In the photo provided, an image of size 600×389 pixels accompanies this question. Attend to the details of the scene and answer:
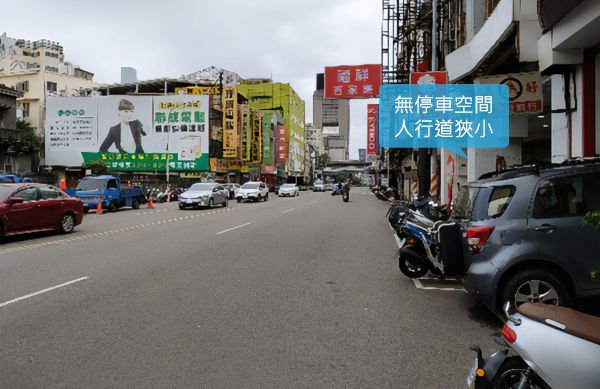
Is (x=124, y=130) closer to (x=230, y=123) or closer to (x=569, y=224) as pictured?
(x=230, y=123)

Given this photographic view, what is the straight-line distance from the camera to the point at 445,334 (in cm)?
541

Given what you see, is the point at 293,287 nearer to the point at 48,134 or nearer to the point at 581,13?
the point at 581,13

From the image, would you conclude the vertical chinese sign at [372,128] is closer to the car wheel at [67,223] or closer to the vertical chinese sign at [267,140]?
the vertical chinese sign at [267,140]

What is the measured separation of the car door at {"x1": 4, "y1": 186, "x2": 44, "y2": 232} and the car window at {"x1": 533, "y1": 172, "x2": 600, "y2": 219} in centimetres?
1250

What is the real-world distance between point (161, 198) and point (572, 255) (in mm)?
35147

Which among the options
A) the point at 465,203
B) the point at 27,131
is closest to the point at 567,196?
the point at 465,203

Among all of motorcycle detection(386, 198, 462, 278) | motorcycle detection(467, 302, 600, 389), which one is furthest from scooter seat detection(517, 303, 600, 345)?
motorcycle detection(386, 198, 462, 278)

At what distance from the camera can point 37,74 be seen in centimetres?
6291

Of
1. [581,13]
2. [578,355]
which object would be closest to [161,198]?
[581,13]

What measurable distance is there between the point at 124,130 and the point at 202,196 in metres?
37.9

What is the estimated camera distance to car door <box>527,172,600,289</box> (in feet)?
17.7

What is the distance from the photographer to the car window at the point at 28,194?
13109mm

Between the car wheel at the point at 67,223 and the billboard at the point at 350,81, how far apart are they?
641 inches

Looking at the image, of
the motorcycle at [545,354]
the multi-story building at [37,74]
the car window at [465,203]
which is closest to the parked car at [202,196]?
the car window at [465,203]
